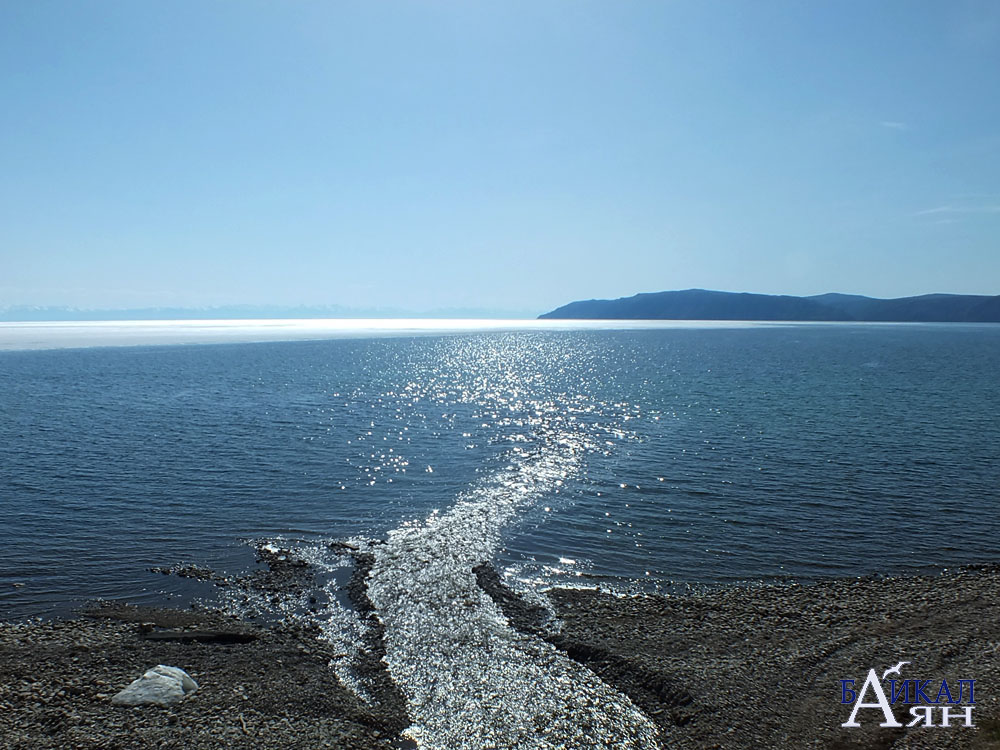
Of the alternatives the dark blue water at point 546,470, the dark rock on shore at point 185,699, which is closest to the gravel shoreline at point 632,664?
the dark rock on shore at point 185,699

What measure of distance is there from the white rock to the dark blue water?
7803 millimetres

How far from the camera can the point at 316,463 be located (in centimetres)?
4191

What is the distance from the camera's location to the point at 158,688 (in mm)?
15977

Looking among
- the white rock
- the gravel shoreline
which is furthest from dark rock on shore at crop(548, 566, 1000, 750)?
the white rock

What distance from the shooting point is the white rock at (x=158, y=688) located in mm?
15711

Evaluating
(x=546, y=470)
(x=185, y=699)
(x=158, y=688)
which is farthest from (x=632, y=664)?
(x=546, y=470)

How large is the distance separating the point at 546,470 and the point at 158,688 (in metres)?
27.6

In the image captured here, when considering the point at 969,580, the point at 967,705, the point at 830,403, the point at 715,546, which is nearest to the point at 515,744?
the point at 967,705

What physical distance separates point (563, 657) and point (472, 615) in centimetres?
394

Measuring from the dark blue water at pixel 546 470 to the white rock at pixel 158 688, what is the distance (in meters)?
7.80

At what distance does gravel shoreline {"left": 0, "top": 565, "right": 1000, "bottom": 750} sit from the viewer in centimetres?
1483

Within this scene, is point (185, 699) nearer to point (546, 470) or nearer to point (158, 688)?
point (158, 688)

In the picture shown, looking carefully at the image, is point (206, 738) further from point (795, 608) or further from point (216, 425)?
point (216, 425)

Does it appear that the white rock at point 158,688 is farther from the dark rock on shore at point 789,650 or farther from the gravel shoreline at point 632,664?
the dark rock on shore at point 789,650
